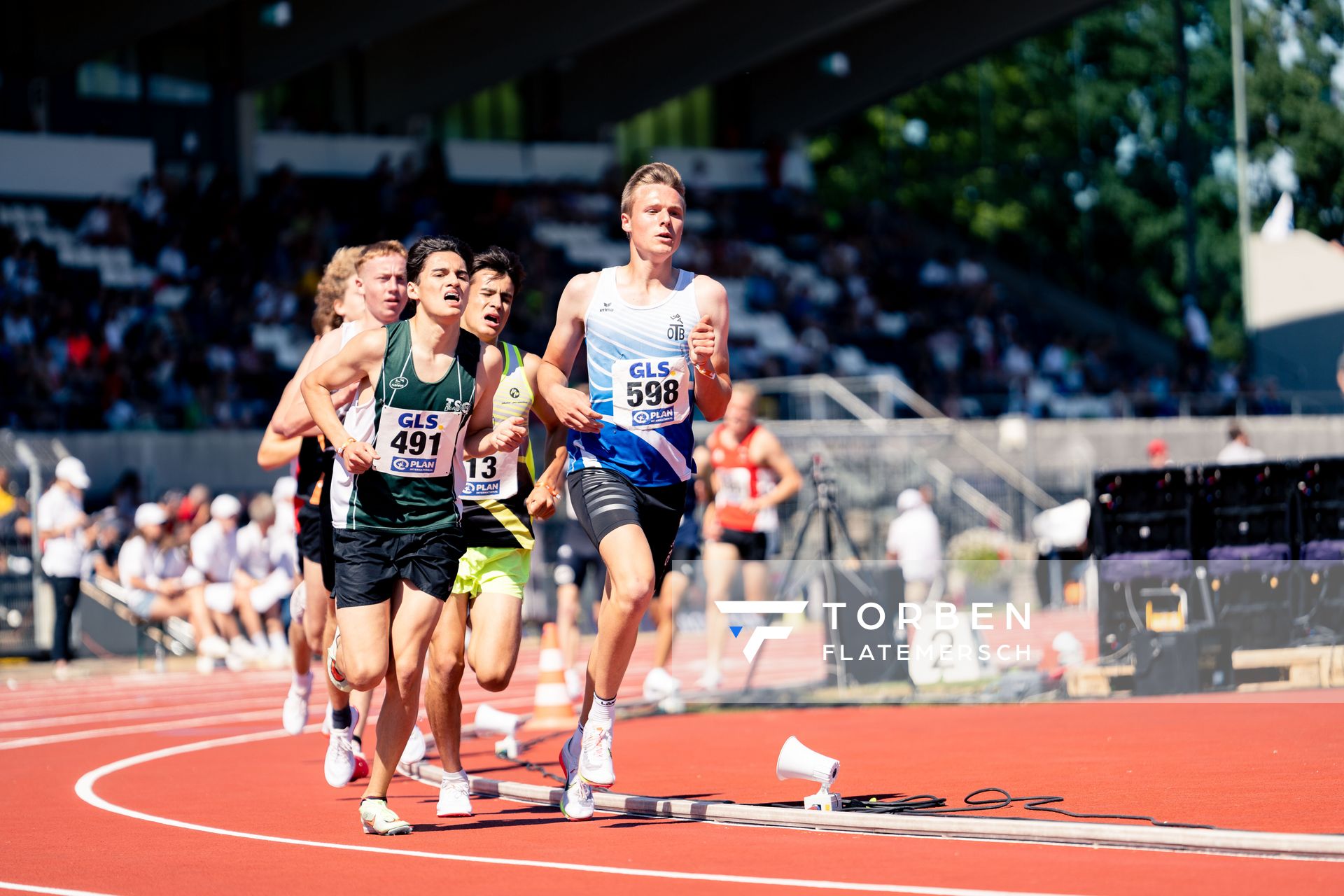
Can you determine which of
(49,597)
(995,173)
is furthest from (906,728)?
(995,173)

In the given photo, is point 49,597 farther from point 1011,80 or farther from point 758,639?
point 1011,80

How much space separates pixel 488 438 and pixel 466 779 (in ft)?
5.00

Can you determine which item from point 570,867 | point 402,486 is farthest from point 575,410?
point 570,867

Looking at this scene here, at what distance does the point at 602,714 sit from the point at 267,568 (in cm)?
1255

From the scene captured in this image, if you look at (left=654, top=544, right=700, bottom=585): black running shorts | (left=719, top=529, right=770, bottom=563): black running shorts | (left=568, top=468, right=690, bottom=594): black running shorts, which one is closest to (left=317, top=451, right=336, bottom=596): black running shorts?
(left=568, top=468, right=690, bottom=594): black running shorts

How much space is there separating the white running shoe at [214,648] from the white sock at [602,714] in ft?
39.4

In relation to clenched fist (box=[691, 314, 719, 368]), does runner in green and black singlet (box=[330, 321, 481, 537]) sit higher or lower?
lower

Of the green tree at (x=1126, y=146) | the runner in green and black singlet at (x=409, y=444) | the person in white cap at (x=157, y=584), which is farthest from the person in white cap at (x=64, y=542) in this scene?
the green tree at (x=1126, y=146)

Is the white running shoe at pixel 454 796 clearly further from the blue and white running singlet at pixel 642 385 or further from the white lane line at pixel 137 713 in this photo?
the white lane line at pixel 137 713

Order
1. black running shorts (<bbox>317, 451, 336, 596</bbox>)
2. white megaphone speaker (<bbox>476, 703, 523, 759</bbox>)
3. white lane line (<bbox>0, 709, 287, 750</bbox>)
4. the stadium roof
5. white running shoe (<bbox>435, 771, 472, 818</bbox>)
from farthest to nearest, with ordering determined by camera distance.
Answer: the stadium roof, white lane line (<bbox>0, 709, 287, 750</bbox>), white megaphone speaker (<bbox>476, 703, 523, 759</bbox>), black running shorts (<bbox>317, 451, 336, 596</bbox>), white running shoe (<bbox>435, 771, 472, 818</bbox>)

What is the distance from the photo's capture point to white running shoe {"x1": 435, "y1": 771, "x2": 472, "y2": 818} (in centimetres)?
792

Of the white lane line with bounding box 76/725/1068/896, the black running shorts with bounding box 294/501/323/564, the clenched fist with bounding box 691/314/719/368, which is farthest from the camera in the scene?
the black running shorts with bounding box 294/501/323/564

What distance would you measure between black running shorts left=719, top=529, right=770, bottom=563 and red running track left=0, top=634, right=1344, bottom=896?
1221 millimetres

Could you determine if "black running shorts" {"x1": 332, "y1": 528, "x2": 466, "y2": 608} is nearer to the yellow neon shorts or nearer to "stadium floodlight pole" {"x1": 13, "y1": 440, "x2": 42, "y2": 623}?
the yellow neon shorts
